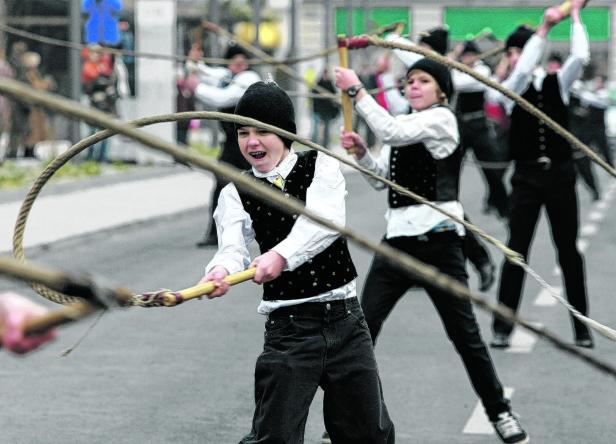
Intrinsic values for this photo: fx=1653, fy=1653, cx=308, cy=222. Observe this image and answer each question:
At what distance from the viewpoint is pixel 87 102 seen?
26.3 metres

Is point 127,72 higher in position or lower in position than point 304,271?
lower

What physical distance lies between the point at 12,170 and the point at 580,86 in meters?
8.42

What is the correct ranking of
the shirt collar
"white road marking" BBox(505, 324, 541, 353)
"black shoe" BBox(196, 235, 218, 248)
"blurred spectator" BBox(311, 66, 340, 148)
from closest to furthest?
the shirt collar
"white road marking" BBox(505, 324, 541, 353)
"black shoe" BBox(196, 235, 218, 248)
"blurred spectator" BBox(311, 66, 340, 148)

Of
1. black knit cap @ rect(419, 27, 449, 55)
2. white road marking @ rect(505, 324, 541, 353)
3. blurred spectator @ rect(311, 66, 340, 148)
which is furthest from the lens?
blurred spectator @ rect(311, 66, 340, 148)

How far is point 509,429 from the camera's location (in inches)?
261

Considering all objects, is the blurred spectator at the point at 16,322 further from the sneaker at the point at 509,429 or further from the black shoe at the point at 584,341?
the black shoe at the point at 584,341

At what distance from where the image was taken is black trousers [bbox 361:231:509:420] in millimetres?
6742

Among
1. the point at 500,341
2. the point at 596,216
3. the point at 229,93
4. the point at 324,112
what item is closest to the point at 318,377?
the point at 500,341

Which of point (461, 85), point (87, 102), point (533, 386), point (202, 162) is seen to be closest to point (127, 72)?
point (87, 102)

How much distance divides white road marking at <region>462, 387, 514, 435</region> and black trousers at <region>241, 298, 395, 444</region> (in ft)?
6.36

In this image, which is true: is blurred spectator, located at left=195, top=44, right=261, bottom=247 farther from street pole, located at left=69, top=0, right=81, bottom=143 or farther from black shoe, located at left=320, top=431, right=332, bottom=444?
street pole, located at left=69, top=0, right=81, bottom=143

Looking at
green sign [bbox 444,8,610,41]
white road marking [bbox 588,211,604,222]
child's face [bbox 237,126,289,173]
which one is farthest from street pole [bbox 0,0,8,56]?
green sign [bbox 444,8,610,41]

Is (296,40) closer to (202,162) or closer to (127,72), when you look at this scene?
(127,72)

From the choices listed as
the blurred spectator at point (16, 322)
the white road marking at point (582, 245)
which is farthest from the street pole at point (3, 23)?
the blurred spectator at point (16, 322)
